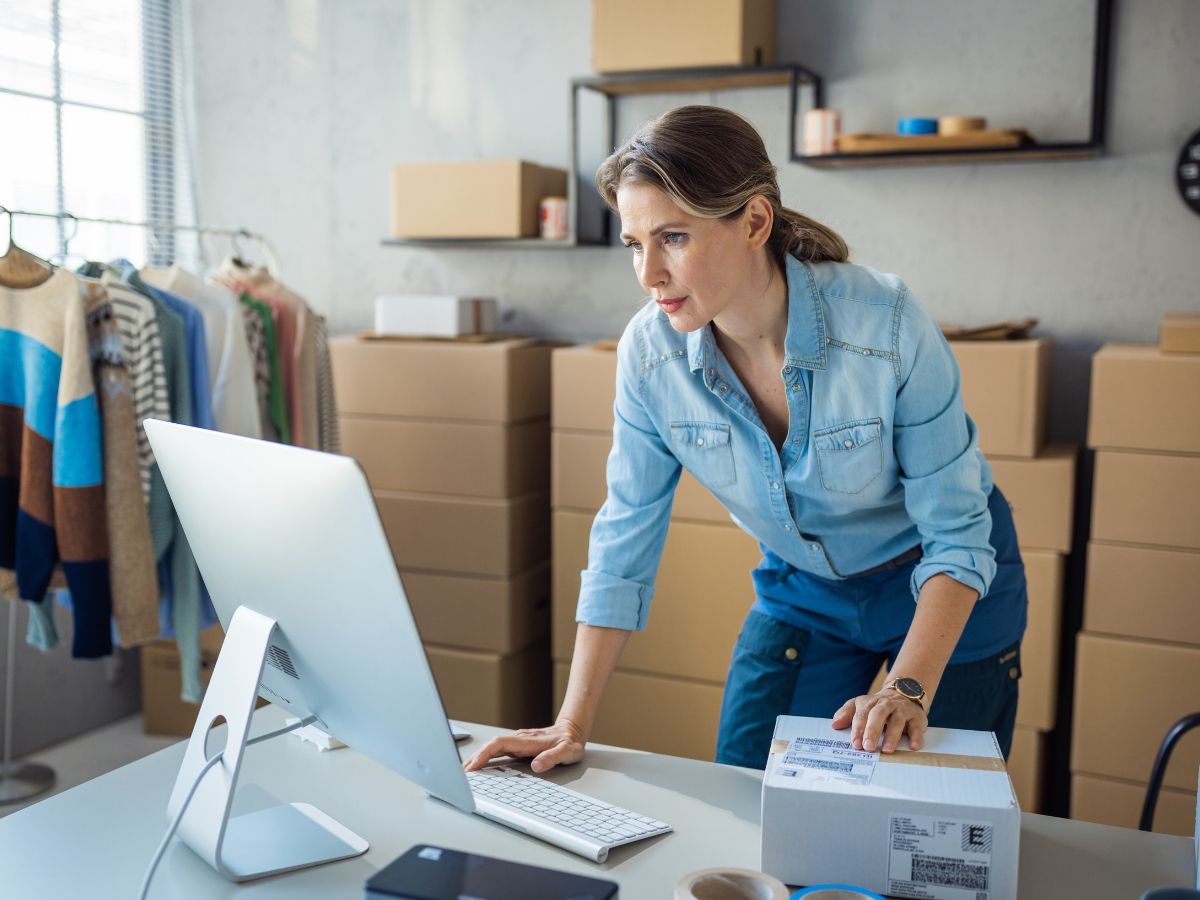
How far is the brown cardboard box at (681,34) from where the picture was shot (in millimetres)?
2758

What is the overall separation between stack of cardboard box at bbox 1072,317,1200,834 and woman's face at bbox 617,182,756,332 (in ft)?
4.31

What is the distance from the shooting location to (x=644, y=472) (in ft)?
5.11

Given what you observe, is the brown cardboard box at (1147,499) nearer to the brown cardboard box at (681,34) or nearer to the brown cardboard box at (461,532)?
the brown cardboard box at (681,34)

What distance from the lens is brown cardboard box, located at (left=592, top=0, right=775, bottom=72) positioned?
9.05 ft

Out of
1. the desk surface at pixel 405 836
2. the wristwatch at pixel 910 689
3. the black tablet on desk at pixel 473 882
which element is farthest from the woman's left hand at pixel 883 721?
the black tablet on desk at pixel 473 882

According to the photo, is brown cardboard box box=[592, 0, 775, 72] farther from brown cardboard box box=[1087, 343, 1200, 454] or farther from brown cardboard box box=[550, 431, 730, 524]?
brown cardboard box box=[1087, 343, 1200, 454]

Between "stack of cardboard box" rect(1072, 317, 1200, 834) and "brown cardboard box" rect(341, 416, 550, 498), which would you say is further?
"brown cardboard box" rect(341, 416, 550, 498)

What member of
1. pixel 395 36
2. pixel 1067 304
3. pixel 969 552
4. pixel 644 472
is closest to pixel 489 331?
pixel 395 36

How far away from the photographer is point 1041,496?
98.2 inches

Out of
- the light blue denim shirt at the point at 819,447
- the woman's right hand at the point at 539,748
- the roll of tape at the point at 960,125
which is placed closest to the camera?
Answer: the woman's right hand at the point at 539,748

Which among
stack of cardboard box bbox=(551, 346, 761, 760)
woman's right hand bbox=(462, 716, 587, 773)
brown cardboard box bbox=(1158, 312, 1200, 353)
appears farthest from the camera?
stack of cardboard box bbox=(551, 346, 761, 760)

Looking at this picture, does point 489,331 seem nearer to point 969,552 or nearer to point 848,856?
point 969,552

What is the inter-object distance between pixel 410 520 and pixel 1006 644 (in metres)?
1.75

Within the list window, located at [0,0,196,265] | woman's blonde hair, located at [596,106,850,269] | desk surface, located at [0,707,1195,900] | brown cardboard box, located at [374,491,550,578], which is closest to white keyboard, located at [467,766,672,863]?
desk surface, located at [0,707,1195,900]
